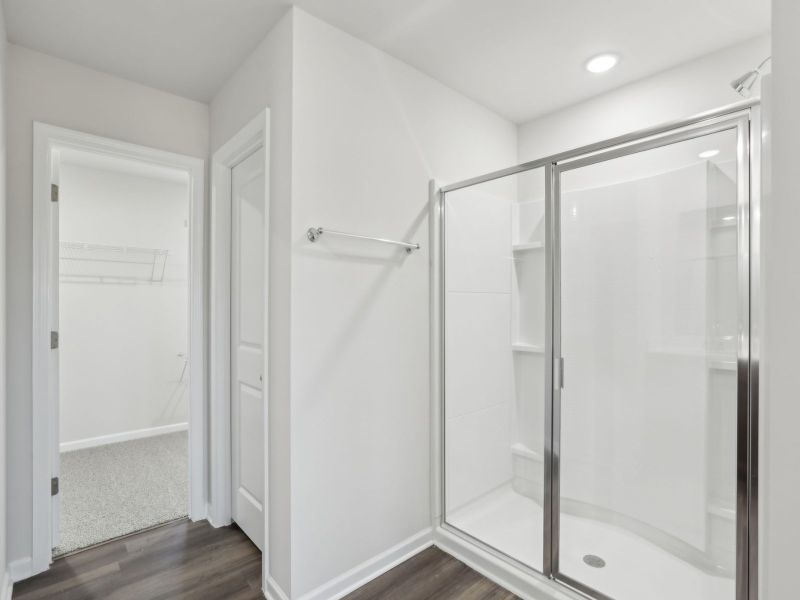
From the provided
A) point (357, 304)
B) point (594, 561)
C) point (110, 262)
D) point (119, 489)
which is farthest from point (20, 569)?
point (110, 262)

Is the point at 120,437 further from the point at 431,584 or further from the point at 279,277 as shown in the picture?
the point at 431,584

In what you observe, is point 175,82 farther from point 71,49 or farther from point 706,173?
point 706,173

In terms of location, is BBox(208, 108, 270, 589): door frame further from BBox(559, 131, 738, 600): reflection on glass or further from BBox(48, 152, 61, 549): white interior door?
BBox(559, 131, 738, 600): reflection on glass

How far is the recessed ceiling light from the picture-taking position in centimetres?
203

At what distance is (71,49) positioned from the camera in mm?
1942

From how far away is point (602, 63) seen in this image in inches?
81.9

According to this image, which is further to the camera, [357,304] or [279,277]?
[357,304]

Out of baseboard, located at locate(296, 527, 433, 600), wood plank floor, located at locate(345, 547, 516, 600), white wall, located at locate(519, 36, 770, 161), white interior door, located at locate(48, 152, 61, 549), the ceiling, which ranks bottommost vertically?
wood plank floor, located at locate(345, 547, 516, 600)

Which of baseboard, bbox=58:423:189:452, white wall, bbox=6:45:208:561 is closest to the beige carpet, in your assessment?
baseboard, bbox=58:423:189:452

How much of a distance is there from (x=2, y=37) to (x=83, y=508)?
250 cm

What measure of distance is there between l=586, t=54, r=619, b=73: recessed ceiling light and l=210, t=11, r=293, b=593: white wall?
4.80ft

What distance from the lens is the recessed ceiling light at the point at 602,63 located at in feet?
6.67

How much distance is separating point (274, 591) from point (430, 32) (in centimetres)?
252

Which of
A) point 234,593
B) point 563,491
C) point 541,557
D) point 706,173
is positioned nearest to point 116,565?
point 234,593
